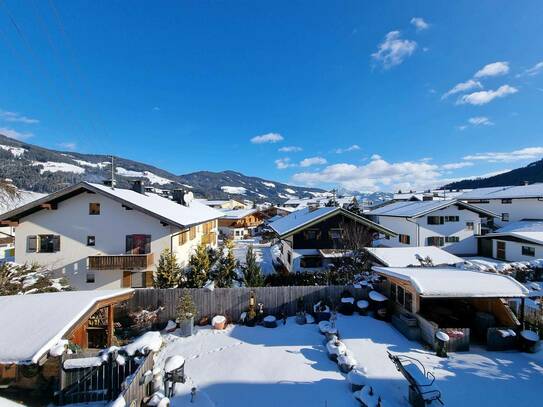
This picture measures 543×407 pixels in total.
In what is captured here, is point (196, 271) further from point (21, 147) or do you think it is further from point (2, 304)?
point (21, 147)

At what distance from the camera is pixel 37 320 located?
24.2 feet

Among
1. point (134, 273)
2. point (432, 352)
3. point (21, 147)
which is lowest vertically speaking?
point (432, 352)

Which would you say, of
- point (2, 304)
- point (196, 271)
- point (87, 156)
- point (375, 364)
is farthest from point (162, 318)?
point (87, 156)

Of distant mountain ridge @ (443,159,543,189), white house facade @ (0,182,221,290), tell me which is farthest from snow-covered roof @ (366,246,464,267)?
distant mountain ridge @ (443,159,543,189)

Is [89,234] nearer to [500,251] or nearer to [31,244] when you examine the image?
[31,244]

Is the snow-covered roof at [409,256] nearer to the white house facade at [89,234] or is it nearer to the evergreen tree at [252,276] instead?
the evergreen tree at [252,276]

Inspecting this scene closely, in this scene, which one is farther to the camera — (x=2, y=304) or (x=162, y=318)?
(x=162, y=318)

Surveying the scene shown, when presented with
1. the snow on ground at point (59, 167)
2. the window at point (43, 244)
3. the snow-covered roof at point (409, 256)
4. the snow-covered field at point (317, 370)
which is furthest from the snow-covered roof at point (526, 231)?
the snow on ground at point (59, 167)

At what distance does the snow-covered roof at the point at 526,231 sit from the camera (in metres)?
24.8

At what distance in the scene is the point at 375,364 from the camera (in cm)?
941

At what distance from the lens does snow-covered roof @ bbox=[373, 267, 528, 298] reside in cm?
1056

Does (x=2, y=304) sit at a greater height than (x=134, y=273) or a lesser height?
greater

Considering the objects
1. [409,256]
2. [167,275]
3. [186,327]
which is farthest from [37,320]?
[409,256]

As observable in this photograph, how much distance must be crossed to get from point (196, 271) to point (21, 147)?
19596cm
